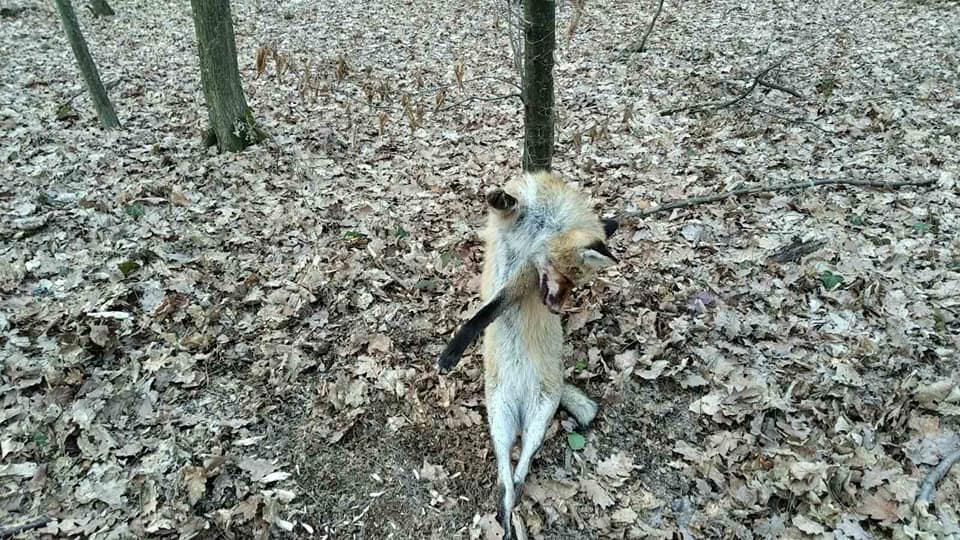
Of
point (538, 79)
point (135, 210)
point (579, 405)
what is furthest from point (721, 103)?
point (135, 210)

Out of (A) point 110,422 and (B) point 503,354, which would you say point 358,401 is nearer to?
(B) point 503,354

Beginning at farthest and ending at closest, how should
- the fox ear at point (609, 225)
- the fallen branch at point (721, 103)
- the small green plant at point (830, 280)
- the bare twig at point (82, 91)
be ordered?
the bare twig at point (82, 91) → the fallen branch at point (721, 103) → the small green plant at point (830, 280) → the fox ear at point (609, 225)

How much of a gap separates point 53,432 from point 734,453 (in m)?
4.86

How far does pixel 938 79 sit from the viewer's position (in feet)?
26.5

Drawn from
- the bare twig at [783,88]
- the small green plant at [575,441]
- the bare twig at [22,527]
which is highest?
the bare twig at [783,88]

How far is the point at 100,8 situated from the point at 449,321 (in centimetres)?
1592

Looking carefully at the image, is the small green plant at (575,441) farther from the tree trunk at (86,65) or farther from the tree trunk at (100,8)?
the tree trunk at (100,8)

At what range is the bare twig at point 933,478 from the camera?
3.21 m

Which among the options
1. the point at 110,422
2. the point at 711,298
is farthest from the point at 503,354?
the point at 110,422

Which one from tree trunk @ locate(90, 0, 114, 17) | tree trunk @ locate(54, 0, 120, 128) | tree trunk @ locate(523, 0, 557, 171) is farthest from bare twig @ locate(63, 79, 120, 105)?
tree trunk @ locate(523, 0, 557, 171)

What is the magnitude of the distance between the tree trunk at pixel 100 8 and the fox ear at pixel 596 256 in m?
17.2

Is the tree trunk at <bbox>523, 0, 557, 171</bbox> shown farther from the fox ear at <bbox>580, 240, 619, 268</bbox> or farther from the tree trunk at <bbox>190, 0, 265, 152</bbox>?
the tree trunk at <bbox>190, 0, 265, 152</bbox>

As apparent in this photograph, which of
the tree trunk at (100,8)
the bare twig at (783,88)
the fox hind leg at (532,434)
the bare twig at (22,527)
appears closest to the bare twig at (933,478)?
the fox hind leg at (532,434)

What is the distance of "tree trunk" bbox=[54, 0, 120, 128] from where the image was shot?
7.63 m
